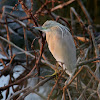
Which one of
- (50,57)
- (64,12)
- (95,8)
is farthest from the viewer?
(95,8)

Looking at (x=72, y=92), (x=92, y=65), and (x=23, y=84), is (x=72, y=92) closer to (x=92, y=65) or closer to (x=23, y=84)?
(x=23, y=84)

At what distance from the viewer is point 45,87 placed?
4.77 ft

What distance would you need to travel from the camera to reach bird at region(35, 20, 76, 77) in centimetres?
106

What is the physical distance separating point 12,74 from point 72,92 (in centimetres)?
51

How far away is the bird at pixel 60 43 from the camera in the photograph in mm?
1064

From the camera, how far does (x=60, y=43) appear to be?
108 centimetres

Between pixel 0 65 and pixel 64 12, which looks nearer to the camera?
pixel 0 65

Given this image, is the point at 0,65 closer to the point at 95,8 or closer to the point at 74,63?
the point at 74,63

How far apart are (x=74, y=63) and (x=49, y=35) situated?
22 centimetres

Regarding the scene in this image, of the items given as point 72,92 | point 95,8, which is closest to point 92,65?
point 72,92

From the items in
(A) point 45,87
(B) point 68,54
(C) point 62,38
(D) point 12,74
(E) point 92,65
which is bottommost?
(E) point 92,65

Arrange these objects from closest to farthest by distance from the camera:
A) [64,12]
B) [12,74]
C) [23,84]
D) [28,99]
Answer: [28,99]
[23,84]
[12,74]
[64,12]

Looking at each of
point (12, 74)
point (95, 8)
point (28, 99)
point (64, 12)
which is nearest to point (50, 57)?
point (12, 74)

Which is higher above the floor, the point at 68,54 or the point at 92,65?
the point at 68,54
